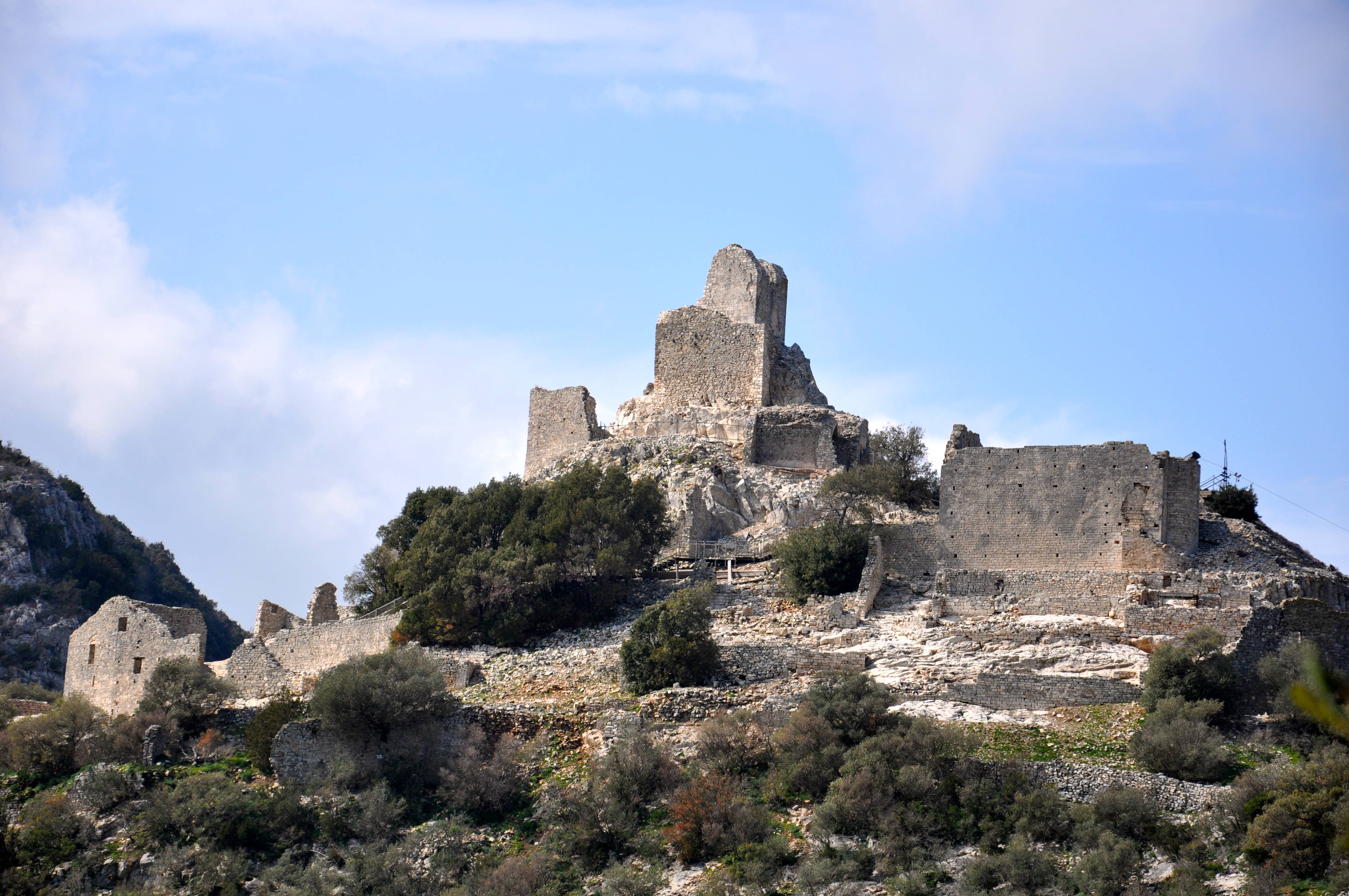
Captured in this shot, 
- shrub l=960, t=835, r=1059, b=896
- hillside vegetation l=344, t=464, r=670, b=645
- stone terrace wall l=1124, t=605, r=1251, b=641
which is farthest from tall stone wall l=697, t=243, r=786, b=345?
shrub l=960, t=835, r=1059, b=896

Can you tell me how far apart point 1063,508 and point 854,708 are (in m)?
10.1

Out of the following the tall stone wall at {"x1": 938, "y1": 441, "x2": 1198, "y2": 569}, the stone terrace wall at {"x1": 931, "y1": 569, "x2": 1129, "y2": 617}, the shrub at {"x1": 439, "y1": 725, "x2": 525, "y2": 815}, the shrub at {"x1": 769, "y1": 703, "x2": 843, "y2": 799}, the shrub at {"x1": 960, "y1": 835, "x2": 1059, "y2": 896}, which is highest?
the tall stone wall at {"x1": 938, "y1": 441, "x2": 1198, "y2": 569}

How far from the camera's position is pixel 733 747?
27734mm

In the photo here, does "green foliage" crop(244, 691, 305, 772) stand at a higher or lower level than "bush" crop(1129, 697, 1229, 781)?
lower

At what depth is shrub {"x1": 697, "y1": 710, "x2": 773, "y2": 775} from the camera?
90.2 feet

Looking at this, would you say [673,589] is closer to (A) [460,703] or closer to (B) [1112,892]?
(A) [460,703]

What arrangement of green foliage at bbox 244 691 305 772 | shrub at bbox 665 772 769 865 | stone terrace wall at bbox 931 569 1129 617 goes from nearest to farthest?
shrub at bbox 665 772 769 865
green foliage at bbox 244 691 305 772
stone terrace wall at bbox 931 569 1129 617

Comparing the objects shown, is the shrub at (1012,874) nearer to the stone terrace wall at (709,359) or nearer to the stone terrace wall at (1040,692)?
the stone terrace wall at (1040,692)

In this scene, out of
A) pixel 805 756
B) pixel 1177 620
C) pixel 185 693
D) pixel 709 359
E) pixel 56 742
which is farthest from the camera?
pixel 709 359

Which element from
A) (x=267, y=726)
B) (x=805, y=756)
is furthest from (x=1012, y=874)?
(x=267, y=726)

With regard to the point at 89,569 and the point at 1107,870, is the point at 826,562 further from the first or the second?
the point at 89,569

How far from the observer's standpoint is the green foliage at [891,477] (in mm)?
38969

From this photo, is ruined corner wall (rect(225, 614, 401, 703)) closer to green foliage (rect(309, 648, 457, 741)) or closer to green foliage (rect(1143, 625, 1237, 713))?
green foliage (rect(309, 648, 457, 741))

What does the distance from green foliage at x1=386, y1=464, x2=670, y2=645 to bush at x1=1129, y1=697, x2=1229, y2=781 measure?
1398cm
